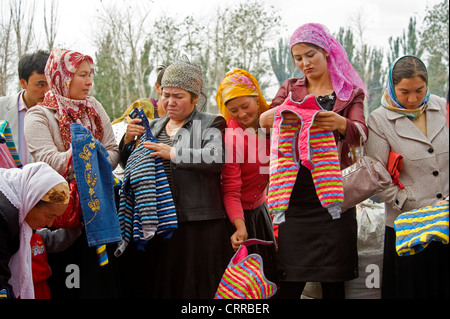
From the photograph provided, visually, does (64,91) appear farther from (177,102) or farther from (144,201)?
(144,201)

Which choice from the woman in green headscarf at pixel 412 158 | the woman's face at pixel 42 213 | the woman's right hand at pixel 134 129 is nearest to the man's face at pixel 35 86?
the woman's right hand at pixel 134 129

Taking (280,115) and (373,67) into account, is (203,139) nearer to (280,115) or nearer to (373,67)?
(280,115)

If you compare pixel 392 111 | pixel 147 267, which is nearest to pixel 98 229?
pixel 147 267

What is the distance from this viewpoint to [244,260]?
2826 millimetres

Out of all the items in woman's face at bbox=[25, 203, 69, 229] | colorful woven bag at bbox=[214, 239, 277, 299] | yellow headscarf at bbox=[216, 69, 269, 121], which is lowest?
colorful woven bag at bbox=[214, 239, 277, 299]

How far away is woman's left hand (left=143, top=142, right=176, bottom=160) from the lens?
294cm

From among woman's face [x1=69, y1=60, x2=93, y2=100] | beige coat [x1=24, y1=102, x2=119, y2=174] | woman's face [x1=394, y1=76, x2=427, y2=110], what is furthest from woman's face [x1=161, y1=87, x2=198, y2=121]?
woman's face [x1=394, y1=76, x2=427, y2=110]

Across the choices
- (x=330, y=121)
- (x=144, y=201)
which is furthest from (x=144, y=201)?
(x=330, y=121)

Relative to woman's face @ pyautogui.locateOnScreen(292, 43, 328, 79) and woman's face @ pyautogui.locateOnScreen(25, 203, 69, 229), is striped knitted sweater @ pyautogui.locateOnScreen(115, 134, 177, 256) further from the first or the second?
woman's face @ pyautogui.locateOnScreen(292, 43, 328, 79)

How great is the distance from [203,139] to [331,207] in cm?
91

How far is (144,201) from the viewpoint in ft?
9.41

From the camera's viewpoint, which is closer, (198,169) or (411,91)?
(411,91)

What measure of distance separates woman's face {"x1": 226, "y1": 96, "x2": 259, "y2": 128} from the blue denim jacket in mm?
→ 842

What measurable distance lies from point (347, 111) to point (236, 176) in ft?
2.55
